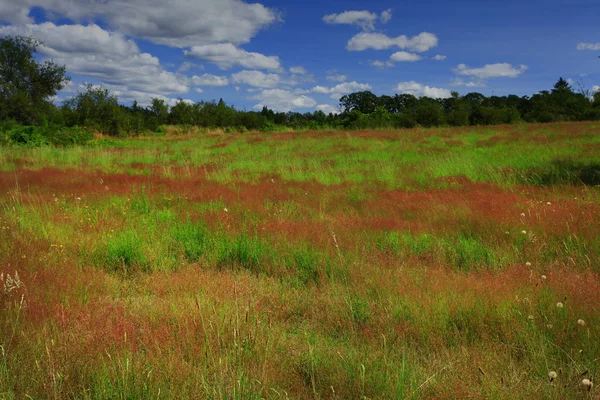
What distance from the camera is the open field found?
7.78ft

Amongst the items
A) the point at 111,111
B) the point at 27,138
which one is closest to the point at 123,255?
the point at 27,138

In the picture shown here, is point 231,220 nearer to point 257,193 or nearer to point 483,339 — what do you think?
point 257,193

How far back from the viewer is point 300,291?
13.4ft

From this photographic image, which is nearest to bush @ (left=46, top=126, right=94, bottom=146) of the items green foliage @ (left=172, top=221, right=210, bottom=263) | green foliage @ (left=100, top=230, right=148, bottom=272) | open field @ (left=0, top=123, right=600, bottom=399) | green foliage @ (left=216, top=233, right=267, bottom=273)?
open field @ (left=0, top=123, right=600, bottom=399)

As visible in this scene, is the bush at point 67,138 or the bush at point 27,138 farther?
the bush at point 67,138

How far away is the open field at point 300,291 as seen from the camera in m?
2.37

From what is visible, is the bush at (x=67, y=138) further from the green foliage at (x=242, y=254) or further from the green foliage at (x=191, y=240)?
the green foliage at (x=242, y=254)

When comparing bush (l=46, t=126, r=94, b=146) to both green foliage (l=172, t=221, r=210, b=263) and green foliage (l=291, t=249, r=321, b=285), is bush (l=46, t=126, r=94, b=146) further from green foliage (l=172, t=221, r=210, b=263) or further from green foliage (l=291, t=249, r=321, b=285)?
green foliage (l=291, t=249, r=321, b=285)

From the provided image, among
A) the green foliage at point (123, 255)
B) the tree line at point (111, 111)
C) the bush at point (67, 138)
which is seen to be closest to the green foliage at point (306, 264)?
the green foliage at point (123, 255)

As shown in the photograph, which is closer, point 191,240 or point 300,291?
point 300,291

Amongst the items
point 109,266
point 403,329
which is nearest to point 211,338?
point 403,329

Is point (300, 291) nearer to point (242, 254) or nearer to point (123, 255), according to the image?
point (242, 254)

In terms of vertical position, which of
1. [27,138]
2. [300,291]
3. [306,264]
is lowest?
[300,291]

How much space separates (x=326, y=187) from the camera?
31.0ft
